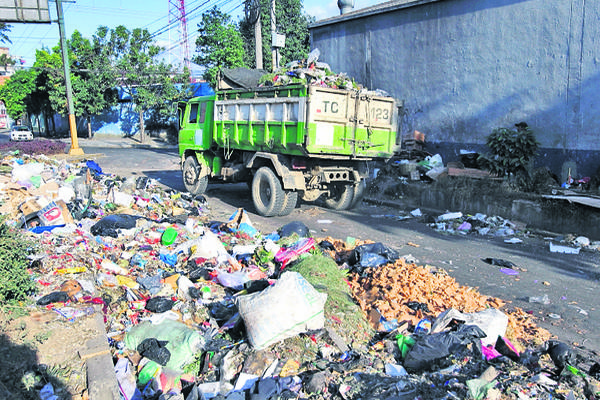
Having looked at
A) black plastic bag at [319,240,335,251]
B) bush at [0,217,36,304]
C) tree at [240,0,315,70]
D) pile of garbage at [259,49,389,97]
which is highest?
tree at [240,0,315,70]

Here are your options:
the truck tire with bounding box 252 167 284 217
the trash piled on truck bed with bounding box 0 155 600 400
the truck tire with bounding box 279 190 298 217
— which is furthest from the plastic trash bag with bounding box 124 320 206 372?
the truck tire with bounding box 279 190 298 217

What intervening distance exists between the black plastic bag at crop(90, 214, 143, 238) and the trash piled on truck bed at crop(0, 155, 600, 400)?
0.22 m

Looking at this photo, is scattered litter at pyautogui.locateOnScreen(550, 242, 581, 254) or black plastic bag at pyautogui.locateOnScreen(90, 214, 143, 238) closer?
black plastic bag at pyautogui.locateOnScreen(90, 214, 143, 238)

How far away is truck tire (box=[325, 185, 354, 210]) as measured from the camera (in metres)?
9.18

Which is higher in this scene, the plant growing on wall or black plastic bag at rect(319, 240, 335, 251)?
the plant growing on wall

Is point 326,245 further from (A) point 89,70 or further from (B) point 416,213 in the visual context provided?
(A) point 89,70

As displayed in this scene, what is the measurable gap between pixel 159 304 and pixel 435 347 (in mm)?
2442

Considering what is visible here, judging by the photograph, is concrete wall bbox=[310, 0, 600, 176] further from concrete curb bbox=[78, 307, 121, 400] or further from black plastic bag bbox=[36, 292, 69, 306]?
concrete curb bbox=[78, 307, 121, 400]

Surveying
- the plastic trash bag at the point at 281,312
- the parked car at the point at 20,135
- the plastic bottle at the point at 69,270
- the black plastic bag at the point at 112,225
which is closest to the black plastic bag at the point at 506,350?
the plastic trash bag at the point at 281,312

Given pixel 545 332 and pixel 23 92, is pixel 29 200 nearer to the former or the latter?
pixel 545 332

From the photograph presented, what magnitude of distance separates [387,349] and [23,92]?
4342cm

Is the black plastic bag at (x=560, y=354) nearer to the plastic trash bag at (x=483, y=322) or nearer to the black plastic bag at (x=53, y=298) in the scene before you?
the plastic trash bag at (x=483, y=322)

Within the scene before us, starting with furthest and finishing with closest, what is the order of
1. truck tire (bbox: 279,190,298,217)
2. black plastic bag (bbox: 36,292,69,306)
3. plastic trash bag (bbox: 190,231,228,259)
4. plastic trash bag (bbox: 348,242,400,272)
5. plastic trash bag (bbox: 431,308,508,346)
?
truck tire (bbox: 279,190,298,217) → plastic trash bag (bbox: 190,231,228,259) → plastic trash bag (bbox: 348,242,400,272) → black plastic bag (bbox: 36,292,69,306) → plastic trash bag (bbox: 431,308,508,346)

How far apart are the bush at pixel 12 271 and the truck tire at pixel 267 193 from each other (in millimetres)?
4759
